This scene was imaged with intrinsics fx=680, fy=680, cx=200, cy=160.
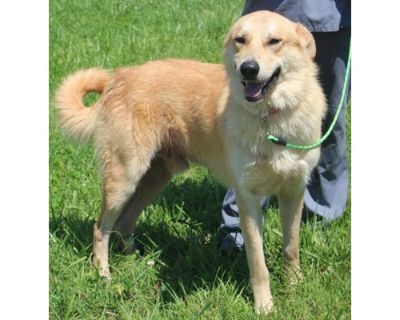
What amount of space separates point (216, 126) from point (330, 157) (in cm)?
110

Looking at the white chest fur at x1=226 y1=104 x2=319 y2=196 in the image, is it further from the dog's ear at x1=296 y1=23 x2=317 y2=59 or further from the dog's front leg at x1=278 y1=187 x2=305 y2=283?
the dog's ear at x1=296 y1=23 x2=317 y2=59

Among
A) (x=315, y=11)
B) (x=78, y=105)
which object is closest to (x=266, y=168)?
(x=315, y=11)

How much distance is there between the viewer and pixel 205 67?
433cm

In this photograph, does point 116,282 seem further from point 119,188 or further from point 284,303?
point 284,303

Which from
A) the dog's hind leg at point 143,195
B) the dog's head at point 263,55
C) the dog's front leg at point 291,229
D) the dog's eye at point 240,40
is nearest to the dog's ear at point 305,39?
the dog's head at point 263,55

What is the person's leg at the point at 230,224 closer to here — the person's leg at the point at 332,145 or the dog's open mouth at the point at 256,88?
the person's leg at the point at 332,145

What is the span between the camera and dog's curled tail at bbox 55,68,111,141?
14.5ft

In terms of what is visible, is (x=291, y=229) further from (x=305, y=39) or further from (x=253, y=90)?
(x=305, y=39)

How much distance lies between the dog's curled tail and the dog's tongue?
1.30 metres

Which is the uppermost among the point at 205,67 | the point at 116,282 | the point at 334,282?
the point at 205,67

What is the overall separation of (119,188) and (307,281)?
1.27m

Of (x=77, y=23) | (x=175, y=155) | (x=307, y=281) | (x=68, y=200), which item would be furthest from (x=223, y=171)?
(x=77, y=23)

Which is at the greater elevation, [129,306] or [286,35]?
[286,35]

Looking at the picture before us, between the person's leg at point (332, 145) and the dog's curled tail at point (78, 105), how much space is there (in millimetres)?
1423
